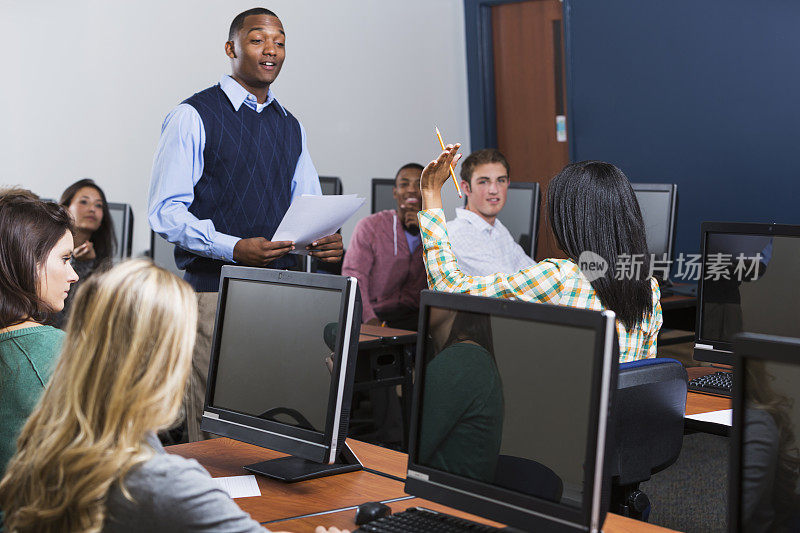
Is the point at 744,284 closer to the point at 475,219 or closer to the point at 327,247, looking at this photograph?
the point at 327,247

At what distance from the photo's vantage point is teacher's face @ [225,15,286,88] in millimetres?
2938

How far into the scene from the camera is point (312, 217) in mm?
2682

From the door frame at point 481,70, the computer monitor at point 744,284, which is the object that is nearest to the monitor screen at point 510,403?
the computer monitor at point 744,284

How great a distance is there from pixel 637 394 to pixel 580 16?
457cm

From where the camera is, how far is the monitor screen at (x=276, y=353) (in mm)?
1847

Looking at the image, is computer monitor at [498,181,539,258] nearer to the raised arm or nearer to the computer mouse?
the raised arm

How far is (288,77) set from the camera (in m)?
6.33

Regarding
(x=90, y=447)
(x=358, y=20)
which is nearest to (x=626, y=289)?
(x=90, y=447)

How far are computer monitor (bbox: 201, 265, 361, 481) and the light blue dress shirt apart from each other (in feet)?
2.36

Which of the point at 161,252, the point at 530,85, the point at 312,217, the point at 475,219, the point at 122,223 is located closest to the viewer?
the point at 312,217

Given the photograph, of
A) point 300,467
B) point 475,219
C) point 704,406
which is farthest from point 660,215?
point 300,467

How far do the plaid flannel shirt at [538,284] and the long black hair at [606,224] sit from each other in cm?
6

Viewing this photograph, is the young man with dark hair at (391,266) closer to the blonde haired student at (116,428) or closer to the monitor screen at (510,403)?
the monitor screen at (510,403)

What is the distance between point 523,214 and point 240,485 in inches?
110
